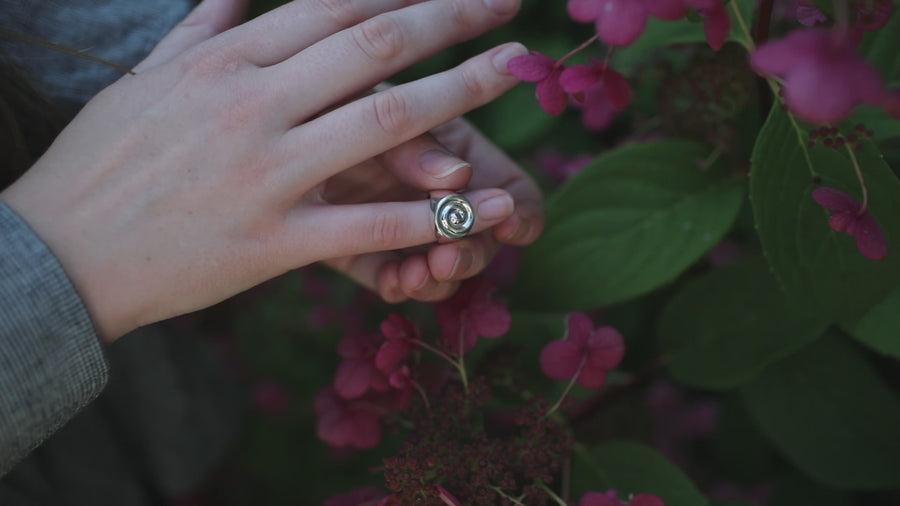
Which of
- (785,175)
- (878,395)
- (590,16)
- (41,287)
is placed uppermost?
(590,16)

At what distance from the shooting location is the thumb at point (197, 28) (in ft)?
2.82

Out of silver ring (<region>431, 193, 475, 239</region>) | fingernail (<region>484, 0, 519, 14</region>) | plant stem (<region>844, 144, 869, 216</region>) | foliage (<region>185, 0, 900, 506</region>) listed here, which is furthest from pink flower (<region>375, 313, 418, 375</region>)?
plant stem (<region>844, 144, 869, 216</region>)

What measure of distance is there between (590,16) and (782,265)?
1.14 feet

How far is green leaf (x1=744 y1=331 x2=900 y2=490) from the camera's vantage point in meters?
1.03

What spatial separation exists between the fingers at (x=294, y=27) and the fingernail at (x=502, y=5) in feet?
0.41

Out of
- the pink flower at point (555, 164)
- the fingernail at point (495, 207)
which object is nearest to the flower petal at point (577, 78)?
the fingernail at point (495, 207)

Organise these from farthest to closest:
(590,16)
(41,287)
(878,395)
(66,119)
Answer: (878,395) < (66,119) < (41,287) < (590,16)

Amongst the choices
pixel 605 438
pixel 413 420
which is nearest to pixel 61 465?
pixel 413 420

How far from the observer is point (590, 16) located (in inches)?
22.5

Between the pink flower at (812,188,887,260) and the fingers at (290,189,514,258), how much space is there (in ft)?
1.18

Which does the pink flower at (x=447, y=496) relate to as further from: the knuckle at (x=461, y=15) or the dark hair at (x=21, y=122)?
the dark hair at (x=21, y=122)

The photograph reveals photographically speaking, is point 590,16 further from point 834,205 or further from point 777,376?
point 777,376

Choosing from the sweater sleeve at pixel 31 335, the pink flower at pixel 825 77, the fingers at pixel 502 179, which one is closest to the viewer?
the pink flower at pixel 825 77

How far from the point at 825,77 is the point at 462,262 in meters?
0.42
